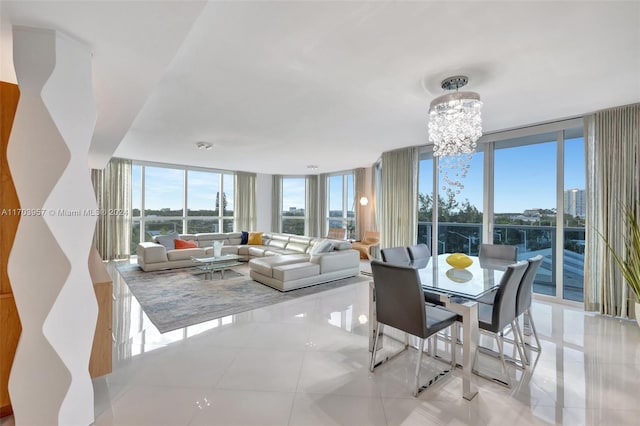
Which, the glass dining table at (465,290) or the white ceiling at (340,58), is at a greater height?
the white ceiling at (340,58)

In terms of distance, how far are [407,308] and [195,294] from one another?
330 cm

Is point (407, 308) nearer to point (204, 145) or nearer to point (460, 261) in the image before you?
point (460, 261)

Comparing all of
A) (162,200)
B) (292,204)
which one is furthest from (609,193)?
(162,200)

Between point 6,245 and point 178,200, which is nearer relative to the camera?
point 6,245

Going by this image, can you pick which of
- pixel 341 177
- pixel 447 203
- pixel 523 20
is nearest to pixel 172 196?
pixel 341 177

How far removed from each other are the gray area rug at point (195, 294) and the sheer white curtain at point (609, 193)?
330cm

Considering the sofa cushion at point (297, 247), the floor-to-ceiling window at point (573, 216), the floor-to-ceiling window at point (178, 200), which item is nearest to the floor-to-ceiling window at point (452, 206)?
the floor-to-ceiling window at point (573, 216)

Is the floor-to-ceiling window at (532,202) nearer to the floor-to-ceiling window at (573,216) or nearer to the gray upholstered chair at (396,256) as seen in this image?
the floor-to-ceiling window at (573,216)

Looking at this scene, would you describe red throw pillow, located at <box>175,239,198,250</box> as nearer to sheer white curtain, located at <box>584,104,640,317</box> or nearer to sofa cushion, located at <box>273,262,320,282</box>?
sofa cushion, located at <box>273,262,320,282</box>

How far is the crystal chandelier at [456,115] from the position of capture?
2.48m

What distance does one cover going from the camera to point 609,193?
3.37m

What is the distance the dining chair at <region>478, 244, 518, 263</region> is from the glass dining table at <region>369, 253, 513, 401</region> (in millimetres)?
281

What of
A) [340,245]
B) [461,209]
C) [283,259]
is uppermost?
[461,209]

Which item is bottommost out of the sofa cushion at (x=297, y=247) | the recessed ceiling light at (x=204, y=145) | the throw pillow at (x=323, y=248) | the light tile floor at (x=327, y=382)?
the light tile floor at (x=327, y=382)
